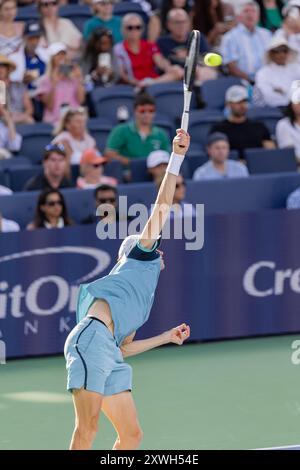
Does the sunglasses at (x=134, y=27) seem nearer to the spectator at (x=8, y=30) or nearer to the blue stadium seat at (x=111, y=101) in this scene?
the blue stadium seat at (x=111, y=101)

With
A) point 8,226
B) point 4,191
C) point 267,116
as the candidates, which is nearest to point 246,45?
point 267,116

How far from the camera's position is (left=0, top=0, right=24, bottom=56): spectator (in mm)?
14312

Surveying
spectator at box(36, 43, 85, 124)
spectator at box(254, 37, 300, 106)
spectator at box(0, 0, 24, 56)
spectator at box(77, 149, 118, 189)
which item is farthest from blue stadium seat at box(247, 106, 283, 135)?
spectator at box(0, 0, 24, 56)

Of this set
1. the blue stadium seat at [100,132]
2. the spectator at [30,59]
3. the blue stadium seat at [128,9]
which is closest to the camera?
the blue stadium seat at [100,132]

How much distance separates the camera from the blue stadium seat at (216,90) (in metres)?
15.2

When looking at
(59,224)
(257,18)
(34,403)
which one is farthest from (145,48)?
(34,403)

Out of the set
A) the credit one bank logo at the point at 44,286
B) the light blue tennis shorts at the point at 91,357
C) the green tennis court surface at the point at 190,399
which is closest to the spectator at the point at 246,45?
the green tennis court surface at the point at 190,399

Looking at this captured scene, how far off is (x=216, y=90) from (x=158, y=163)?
2741mm

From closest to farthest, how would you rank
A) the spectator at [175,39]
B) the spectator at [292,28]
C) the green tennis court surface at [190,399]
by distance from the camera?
the green tennis court surface at [190,399] < the spectator at [175,39] < the spectator at [292,28]

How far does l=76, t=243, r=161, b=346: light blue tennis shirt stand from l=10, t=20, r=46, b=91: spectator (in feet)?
25.1

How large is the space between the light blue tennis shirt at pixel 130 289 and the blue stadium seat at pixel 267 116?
25.7ft

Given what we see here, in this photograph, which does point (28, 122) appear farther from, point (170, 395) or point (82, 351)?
point (82, 351)

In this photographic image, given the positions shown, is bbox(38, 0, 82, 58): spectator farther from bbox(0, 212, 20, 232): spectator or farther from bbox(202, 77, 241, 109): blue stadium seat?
bbox(0, 212, 20, 232): spectator

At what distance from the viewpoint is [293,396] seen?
10062mm
